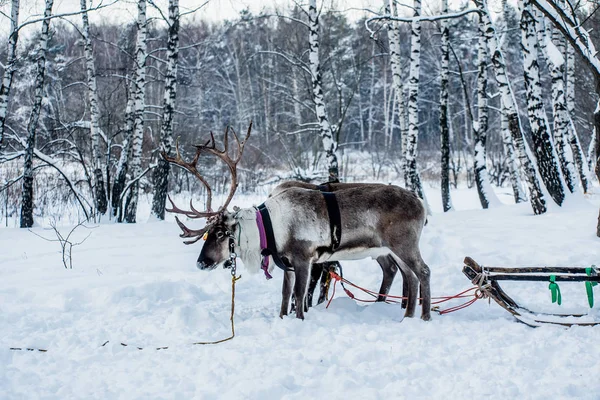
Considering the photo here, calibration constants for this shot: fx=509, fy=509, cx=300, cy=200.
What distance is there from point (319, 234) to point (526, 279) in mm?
1750

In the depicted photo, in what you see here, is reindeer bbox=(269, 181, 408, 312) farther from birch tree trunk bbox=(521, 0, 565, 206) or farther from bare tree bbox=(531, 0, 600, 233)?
birch tree trunk bbox=(521, 0, 565, 206)

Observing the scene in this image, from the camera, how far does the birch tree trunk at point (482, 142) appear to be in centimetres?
1155

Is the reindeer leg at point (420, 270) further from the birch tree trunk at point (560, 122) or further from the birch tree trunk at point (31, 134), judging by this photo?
the birch tree trunk at point (31, 134)

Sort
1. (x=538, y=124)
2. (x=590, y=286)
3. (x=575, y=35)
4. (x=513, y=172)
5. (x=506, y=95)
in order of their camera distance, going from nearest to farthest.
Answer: (x=590, y=286)
(x=575, y=35)
(x=538, y=124)
(x=506, y=95)
(x=513, y=172)

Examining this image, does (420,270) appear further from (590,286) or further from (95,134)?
(95,134)

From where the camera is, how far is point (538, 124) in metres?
8.34

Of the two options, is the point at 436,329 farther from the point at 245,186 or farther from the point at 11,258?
the point at 245,186

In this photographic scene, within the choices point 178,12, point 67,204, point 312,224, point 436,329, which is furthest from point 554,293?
point 67,204

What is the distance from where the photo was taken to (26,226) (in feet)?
34.1

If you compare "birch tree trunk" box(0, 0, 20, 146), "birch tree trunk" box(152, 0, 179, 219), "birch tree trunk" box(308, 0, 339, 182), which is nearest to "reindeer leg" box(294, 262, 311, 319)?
"birch tree trunk" box(308, 0, 339, 182)

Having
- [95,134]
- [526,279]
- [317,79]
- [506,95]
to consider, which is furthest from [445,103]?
[526,279]

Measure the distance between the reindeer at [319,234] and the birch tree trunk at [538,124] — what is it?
455 cm

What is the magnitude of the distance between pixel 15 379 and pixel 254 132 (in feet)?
110

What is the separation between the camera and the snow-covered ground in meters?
2.96
